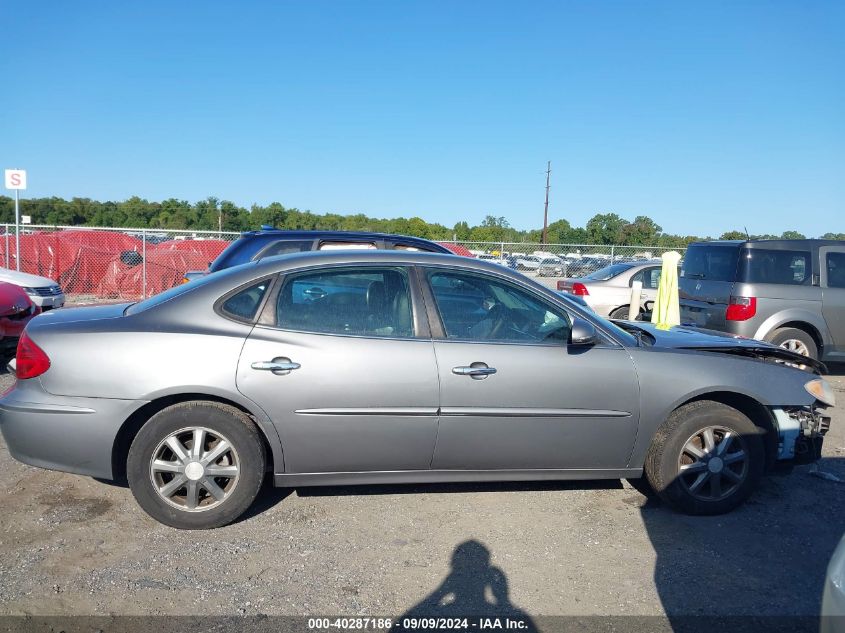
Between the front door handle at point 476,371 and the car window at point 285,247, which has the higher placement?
the car window at point 285,247

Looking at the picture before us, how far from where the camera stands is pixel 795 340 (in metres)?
7.84

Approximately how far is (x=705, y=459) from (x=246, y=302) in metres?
3.01

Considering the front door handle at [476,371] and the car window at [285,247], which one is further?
the car window at [285,247]

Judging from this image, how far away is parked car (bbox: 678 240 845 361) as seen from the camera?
7.57m

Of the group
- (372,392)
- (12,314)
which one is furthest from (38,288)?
(372,392)

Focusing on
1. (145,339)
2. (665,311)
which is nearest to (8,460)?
(145,339)

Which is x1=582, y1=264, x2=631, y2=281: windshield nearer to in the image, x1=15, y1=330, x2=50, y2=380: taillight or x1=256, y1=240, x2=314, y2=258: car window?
x1=256, y1=240, x2=314, y2=258: car window

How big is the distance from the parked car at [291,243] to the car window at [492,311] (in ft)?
9.22

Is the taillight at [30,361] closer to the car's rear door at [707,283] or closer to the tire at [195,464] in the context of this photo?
the tire at [195,464]

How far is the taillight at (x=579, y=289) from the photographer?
11.0 meters

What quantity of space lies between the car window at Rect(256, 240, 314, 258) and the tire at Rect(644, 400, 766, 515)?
14.2ft

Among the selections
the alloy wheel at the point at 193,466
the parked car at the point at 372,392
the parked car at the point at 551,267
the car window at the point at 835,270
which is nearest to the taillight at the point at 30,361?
the parked car at the point at 372,392

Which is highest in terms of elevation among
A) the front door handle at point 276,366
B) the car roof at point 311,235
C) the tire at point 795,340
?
the car roof at point 311,235

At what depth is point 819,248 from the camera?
7.93 metres
